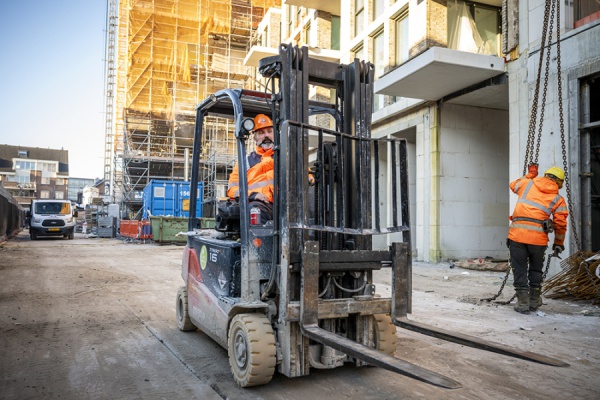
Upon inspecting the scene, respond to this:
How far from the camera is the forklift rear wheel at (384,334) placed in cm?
379

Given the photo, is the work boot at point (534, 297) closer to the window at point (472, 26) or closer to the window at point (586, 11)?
the window at point (586, 11)

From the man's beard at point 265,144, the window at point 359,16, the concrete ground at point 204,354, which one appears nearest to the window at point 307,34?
the window at point 359,16

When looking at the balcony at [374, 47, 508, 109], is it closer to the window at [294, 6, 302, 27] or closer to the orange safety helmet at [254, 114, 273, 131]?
the orange safety helmet at [254, 114, 273, 131]

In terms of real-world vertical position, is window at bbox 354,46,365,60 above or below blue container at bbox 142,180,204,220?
above

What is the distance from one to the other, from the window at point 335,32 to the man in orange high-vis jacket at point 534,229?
17278 mm

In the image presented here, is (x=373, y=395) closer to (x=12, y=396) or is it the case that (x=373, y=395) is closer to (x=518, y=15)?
(x=12, y=396)

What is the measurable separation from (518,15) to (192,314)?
1050 cm

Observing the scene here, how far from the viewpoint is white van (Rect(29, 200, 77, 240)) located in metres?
27.3

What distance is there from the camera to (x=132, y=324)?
585 centimetres

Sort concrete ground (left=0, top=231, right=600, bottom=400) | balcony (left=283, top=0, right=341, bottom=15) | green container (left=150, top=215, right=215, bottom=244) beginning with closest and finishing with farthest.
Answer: concrete ground (left=0, top=231, right=600, bottom=400), balcony (left=283, top=0, right=341, bottom=15), green container (left=150, top=215, right=215, bottom=244)

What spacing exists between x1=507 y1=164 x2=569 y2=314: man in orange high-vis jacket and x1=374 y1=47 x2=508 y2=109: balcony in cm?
570

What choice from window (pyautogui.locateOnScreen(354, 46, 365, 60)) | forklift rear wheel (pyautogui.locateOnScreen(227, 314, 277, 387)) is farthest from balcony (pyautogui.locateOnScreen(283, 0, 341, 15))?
forklift rear wheel (pyautogui.locateOnScreen(227, 314, 277, 387))

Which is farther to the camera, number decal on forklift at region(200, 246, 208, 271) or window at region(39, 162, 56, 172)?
window at region(39, 162, 56, 172)

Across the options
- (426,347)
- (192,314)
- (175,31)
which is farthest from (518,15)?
(175,31)
